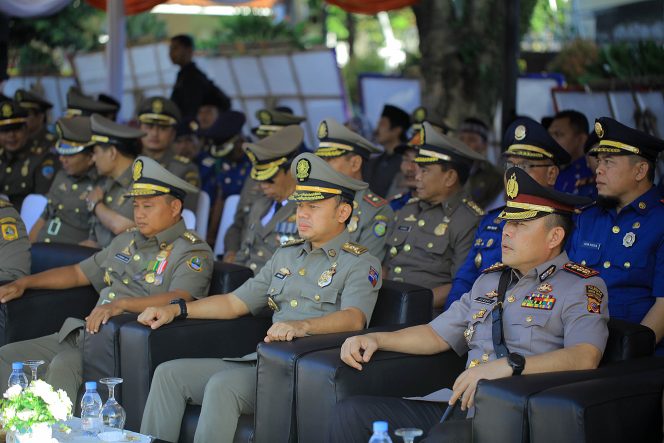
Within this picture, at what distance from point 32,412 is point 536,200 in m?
1.88

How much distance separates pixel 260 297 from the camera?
15.6 ft

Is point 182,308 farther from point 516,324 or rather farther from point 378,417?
point 516,324

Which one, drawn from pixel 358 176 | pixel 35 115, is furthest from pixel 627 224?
pixel 35 115

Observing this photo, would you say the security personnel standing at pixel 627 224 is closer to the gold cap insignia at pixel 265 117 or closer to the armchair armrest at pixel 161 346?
the armchair armrest at pixel 161 346

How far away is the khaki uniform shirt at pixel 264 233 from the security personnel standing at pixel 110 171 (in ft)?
2.79

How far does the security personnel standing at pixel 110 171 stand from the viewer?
650 cm

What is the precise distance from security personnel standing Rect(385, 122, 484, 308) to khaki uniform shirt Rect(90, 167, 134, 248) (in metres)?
1.79

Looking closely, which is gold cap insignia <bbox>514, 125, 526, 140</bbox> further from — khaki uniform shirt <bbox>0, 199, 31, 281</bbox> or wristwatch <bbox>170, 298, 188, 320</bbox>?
khaki uniform shirt <bbox>0, 199, 31, 281</bbox>

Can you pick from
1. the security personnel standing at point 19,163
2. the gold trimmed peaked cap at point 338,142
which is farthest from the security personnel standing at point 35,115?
the gold trimmed peaked cap at point 338,142

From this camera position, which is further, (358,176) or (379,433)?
(358,176)

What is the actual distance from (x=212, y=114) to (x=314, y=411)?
19.4 feet

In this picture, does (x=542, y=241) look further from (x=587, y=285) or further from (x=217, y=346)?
(x=217, y=346)

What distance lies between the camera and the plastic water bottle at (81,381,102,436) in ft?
12.6

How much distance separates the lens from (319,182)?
14.9 ft
